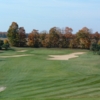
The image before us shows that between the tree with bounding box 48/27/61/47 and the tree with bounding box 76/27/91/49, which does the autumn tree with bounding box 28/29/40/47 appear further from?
the tree with bounding box 76/27/91/49

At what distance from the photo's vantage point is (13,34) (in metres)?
76.6

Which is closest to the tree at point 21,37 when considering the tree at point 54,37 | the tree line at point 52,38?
the tree line at point 52,38

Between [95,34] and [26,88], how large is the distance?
59.9m

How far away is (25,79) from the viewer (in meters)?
23.8

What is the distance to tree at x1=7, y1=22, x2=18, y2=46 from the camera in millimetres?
75188

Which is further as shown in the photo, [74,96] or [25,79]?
[25,79]

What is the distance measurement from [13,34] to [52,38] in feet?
33.9

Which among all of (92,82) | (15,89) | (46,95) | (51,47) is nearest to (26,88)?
(15,89)

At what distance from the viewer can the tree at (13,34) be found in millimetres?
75188

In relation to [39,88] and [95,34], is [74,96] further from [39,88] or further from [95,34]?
[95,34]

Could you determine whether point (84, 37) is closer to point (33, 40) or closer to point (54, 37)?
point (54, 37)

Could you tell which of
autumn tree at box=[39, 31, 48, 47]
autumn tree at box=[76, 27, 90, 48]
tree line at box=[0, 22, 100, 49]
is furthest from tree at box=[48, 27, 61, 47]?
autumn tree at box=[76, 27, 90, 48]

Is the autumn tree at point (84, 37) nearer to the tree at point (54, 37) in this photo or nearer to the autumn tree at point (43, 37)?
the tree at point (54, 37)

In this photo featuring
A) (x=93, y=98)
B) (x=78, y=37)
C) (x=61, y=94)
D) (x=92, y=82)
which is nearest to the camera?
(x=93, y=98)
